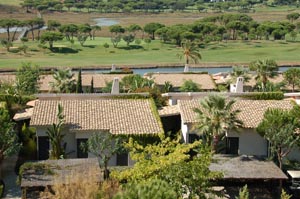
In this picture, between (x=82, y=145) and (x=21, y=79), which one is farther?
(x=21, y=79)

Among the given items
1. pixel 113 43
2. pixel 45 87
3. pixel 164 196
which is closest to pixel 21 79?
pixel 45 87

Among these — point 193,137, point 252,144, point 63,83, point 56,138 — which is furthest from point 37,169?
point 63,83

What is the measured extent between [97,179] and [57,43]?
11348 centimetres

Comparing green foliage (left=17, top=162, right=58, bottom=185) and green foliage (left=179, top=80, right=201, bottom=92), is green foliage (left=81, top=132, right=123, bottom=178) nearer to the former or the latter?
green foliage (left=17, top=162, right=58, bottom=185)

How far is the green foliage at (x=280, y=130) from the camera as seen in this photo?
31.5 meters

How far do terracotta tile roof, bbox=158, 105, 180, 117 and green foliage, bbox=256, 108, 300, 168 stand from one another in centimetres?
688

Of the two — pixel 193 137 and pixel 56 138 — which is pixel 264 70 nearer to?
pixel 193 137

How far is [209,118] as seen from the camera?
3309cm

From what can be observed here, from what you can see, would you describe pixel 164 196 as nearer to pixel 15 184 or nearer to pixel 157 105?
pixel 15 184

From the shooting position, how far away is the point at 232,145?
35438 millimetres

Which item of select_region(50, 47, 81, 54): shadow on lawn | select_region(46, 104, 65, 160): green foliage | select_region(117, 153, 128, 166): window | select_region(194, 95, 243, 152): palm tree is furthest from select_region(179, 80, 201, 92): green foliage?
select_region(50, 47, 81, 54): shadow on lawn

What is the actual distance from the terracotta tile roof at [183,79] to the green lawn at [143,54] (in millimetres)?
43860

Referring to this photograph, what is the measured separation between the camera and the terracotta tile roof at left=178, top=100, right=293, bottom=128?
3534cm

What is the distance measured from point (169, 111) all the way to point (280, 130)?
9356mm
